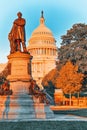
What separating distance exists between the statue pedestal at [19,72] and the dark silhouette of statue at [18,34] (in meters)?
0.86

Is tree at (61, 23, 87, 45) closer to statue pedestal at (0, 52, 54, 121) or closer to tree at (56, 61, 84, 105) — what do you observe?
tree at (56, 61, 84, 105)

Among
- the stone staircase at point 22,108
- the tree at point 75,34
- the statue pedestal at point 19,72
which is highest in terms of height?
the tree at point 75,34

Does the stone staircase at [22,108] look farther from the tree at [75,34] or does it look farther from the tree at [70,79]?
the tree at [75,34]

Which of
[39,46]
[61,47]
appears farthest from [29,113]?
[39,46]

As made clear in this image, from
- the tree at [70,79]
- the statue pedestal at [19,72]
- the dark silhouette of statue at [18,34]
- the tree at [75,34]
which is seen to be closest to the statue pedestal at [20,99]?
the statue pedestal at [19,72]

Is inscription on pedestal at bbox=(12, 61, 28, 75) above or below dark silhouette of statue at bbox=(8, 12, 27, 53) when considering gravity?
below

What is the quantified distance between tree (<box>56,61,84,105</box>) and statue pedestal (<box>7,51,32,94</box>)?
40174 millimetres

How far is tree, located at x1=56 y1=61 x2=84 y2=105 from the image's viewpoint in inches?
2785

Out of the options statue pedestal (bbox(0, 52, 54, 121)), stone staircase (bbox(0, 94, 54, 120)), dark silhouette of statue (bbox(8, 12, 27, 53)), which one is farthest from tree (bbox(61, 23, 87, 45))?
stone staircase (bbox(0, 94, 54, 120))

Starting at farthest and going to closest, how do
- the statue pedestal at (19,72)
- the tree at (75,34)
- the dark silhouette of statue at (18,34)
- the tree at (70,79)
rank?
the tree at (75,34)
the tree at (70,79)
the dark silhouette of statue at (18,34)
the statue pedestal at (19,72)

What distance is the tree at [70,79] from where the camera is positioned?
7075cm

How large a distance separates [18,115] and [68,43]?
52.7 m

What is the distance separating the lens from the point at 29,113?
26.3m

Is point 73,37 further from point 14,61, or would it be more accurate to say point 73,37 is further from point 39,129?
point 39,129
